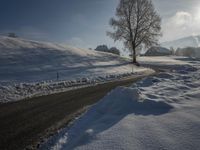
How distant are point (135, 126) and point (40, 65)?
83.6ft

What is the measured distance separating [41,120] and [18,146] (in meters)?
2.59

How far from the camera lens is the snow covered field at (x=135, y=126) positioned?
5716 millimetres

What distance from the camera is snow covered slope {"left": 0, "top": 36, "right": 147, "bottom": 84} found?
24734 mm

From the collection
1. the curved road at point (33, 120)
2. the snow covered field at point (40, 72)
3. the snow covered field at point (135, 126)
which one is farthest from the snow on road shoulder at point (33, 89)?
the snow covered field at point (135, 126)

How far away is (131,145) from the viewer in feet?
18.6

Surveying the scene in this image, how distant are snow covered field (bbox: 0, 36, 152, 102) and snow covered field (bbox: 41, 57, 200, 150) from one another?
8.58 m

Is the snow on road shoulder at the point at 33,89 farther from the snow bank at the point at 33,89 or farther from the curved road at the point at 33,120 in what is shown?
the curved road at the point at 33,120

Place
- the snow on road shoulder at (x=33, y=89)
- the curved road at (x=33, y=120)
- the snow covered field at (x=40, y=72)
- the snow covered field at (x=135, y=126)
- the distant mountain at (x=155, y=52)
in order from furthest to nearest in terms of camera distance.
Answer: the distant mountain at (x=155, y=52) < the snow covered field at (x=40, y=72) < the snow on road shoulder at (x=33, y=89) < the curved road at (x=33, y=120) < the snow covered field at (x=135, y=126)

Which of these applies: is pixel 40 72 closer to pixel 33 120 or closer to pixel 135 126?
pixel 33 120

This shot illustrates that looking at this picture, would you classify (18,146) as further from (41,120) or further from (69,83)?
(69,83)

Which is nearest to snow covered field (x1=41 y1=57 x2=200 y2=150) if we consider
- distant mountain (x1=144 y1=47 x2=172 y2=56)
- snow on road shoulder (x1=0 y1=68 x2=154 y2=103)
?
snow on road shoulder (x1=0 y1=68 x2=154 y2=103)

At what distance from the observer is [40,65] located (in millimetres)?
30781

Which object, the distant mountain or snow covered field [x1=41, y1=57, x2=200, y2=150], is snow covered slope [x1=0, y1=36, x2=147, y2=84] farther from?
snow covered field [x1=41, y1=57, x2=200, y2=150]

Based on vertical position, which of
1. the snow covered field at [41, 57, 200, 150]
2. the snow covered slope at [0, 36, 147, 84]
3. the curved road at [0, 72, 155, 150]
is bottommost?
the curved road at [0, 72, 155, 150]
